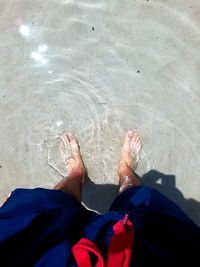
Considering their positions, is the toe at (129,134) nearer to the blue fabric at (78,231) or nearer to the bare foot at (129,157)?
the bare foot at (129,157)

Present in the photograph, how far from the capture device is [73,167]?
258cm

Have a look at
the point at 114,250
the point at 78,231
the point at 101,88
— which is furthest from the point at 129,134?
the point at 114,250

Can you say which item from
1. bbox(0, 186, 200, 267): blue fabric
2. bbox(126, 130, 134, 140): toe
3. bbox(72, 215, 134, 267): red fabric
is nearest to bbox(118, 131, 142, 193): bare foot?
bbox(126, 130, 134, 140): toe

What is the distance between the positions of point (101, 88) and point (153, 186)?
0.65 meters

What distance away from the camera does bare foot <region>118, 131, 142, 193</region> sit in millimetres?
2498

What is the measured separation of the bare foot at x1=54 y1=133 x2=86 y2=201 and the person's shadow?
0.09 meters

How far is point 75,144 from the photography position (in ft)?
8.52

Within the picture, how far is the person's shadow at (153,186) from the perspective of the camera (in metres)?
2.54

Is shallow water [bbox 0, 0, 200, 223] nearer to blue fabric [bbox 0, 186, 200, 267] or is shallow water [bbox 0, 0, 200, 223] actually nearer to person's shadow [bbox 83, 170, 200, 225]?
A: person's shadow [bbox 83, 170, 200, 225]

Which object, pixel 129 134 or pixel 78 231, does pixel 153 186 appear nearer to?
pixel 129 134

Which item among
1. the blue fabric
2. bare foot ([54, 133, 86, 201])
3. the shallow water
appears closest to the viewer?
the blue fabric

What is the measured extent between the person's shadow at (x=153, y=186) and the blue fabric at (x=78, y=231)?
596 mm

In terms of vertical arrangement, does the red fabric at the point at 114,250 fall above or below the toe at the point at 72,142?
above

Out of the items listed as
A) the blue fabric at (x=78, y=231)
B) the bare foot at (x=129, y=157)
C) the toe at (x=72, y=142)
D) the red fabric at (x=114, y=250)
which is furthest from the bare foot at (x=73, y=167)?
the red fabric at (x=114, y=250)
